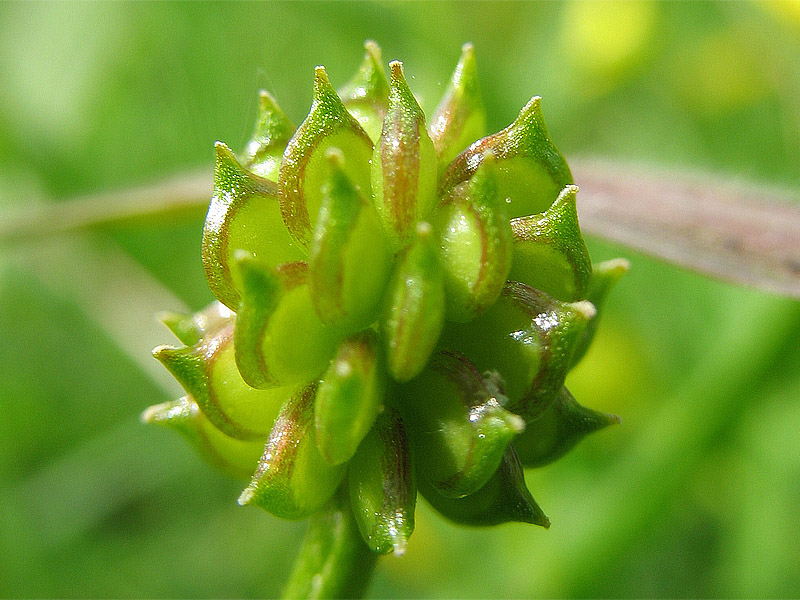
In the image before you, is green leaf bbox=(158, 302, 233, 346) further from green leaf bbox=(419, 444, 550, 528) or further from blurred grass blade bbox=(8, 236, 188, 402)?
blurred grass blade bbox=(8, 236, 188, 402)

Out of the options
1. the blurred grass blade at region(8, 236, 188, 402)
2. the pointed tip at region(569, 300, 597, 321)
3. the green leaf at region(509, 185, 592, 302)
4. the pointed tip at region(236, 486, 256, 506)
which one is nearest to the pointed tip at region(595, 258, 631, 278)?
the green leaf at region(509, 185, 592, 302)

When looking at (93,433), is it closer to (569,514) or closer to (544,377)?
(569,514)

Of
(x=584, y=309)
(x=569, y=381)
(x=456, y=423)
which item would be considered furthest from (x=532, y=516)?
(x=569, y=381)

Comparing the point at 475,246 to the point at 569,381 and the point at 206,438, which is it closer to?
the point at 206,438

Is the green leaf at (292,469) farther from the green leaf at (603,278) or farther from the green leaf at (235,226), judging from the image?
the green leaf at (603,278)

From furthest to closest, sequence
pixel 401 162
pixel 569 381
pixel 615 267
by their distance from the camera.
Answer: pixel 569 381
pixel 615 267
pixel 401 162

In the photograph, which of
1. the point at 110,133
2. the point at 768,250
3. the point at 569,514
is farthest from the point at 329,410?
the point at 110,133

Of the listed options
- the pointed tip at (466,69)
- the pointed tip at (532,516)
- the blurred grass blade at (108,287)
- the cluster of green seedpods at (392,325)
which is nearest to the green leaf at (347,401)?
the cluster of green seedpods at (392,325)
